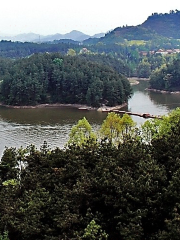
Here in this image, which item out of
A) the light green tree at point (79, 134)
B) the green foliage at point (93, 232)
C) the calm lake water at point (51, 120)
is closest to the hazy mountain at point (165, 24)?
the calm lake water at point (51, 120)

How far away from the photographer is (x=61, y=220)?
30.9 ft

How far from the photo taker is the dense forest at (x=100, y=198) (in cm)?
919

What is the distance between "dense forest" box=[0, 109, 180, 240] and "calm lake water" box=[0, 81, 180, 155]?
12554mm

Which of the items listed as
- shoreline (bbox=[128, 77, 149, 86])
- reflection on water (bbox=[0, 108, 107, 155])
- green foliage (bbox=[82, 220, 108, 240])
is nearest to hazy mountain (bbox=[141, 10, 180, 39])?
shoreline (bbox=[128, 77, 149, 86])

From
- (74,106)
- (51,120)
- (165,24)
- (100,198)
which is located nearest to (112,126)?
(100,198)

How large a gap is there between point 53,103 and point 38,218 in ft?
113

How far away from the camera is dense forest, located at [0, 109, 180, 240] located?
9188mm

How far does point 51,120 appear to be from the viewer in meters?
34.6

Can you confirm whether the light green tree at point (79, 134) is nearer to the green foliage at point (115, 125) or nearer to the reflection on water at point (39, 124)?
the green foliage at point (115, 125)

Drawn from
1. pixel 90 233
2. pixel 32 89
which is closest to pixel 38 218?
pixel 90 233

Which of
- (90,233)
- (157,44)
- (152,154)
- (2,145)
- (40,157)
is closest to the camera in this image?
(90,233)

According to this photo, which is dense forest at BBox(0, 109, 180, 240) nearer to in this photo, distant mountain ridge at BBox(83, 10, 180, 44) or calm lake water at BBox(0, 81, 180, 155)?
calm lake water at BBox(0, 81, 180, 155)

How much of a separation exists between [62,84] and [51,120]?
11664 mm

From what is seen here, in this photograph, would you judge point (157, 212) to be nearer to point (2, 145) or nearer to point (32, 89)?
point (2, 145)
